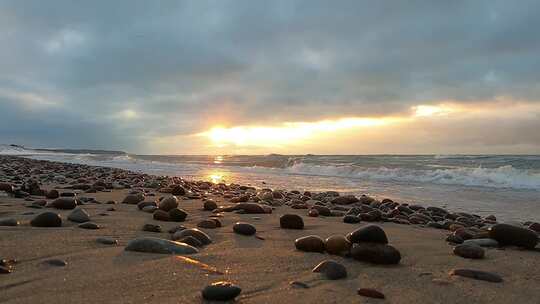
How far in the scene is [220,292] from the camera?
177cm

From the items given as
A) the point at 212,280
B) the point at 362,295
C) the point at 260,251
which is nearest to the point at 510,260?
the point at 362,295

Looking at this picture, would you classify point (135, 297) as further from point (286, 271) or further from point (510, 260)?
point (510, 260)

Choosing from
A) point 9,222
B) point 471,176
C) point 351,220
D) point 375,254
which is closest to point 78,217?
point 9,222

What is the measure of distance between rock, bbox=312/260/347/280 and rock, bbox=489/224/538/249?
179cm

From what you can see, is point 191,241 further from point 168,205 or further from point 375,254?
point 168,205

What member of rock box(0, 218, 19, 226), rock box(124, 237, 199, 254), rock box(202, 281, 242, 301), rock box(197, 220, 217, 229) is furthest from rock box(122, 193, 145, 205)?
rock box(202, 281, 242, 301)

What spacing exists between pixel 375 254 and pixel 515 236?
1478 mm

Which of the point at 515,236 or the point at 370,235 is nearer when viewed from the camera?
the point at 370,235

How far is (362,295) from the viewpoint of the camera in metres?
1.97

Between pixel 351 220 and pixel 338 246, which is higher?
pixel 338 246

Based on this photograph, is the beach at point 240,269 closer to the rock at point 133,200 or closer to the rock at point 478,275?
the rock at point 478,275

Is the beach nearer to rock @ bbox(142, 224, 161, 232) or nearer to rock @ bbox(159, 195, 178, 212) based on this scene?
rock @ bbox(142, 224, 161, 232)

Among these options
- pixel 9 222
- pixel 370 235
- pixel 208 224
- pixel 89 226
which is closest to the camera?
pixel 370 235

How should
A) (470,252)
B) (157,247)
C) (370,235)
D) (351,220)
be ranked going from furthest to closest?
(351,220)
(470,252)
(370,235)
(157,247)
